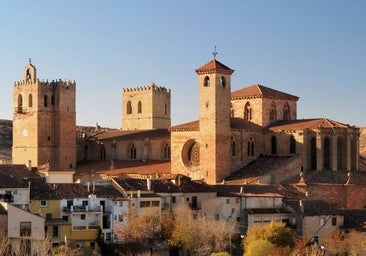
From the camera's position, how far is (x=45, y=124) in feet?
257

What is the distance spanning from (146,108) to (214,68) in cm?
2785

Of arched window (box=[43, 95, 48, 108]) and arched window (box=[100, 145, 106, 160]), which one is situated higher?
arched window (box=[43, 95, 48, 108])

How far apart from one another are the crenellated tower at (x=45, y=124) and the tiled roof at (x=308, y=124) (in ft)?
62.4

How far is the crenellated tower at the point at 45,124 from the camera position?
77938mm

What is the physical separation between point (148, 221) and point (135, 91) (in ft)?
150

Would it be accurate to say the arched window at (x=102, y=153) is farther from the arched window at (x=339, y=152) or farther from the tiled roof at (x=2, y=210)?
the tiled roof at (x=2, y=210)

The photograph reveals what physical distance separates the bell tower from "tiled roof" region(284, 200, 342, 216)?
8396 millimetres

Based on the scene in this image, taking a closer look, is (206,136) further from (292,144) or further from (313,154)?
(313,154)

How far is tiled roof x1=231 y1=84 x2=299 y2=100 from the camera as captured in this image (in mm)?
72062

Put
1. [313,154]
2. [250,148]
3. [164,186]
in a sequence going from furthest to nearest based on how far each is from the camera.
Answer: [250,148] → [313,154] → [164,186]

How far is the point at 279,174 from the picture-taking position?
63562mm

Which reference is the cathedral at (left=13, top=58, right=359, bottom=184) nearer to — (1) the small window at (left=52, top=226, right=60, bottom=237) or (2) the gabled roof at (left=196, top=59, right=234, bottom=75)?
(2) the gabled roof at (left=196, top=59, right=234, bottom=75)

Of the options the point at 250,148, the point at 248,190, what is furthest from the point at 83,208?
the point at 250,148

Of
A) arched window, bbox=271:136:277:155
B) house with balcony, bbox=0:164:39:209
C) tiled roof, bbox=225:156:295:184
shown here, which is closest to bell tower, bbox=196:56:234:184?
tiled roof, bbox=225:156:295:184
